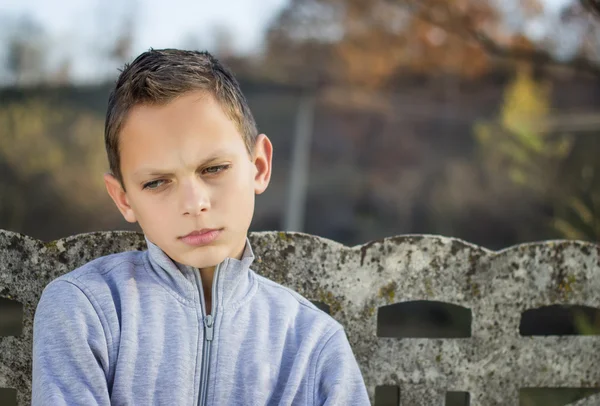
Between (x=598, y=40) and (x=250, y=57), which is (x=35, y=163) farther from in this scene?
(x=598, y=40)

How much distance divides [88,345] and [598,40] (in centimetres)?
634

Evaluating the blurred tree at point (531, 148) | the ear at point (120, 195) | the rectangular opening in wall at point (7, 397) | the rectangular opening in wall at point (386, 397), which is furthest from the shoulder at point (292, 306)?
the rectangular opening in wall at point (386, 397)

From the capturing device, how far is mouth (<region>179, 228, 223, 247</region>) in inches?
62.2

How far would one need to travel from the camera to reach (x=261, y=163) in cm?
175

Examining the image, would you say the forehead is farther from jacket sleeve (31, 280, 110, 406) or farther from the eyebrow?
jacket sleeve (31, 280, 110, 406)

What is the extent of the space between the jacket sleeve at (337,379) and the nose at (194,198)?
0.48 metres

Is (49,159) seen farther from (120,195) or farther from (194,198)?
(194,198)

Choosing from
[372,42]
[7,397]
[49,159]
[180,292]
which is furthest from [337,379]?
[372,42]

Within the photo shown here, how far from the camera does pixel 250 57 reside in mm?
15070

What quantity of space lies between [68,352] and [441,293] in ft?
3.86

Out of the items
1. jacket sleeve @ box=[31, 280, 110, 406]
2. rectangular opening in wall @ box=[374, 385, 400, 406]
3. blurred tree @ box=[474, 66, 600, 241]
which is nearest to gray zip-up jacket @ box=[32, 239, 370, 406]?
jacket sleeve @ box=[31, 280, 110, 406]

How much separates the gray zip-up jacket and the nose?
0.18 metres

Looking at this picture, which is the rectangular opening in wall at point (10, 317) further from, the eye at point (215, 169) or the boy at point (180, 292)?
the eye at point (215, 169)

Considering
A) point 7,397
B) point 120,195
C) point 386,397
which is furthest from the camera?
point 386,397
